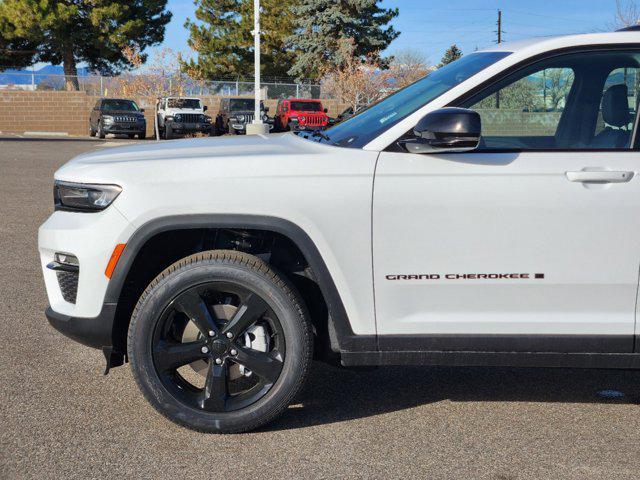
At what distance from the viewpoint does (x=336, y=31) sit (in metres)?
52.6

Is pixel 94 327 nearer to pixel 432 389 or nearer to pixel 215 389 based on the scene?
pixel 215 389

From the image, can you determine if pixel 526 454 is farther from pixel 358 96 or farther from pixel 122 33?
pixel 122 33

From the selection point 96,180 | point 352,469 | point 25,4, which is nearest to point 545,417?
point 352,469

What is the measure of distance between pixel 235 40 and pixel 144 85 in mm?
11330

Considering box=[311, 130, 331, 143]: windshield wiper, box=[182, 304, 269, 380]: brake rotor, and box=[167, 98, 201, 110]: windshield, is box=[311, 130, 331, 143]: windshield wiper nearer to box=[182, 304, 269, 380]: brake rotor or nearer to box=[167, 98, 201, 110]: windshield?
box=[182, 304, 269, 380]: brake rotor

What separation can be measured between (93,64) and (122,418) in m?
56.0

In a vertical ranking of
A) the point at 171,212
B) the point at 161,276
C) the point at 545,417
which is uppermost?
the point at 171,212

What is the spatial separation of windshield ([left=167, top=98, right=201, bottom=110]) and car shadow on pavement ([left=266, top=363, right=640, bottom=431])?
33.3 meters

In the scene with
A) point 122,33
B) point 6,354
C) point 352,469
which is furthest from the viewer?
point 122,33

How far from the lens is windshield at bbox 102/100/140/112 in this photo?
1471 inches

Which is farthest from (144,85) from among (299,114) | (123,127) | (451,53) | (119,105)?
(451,53)

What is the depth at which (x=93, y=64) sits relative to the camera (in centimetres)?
5659

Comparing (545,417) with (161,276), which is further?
(545,417)

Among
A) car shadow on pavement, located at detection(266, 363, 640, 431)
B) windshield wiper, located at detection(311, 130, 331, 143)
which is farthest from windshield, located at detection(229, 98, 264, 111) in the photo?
windshield wiper, located at detection(311, 130, 331, 143)
